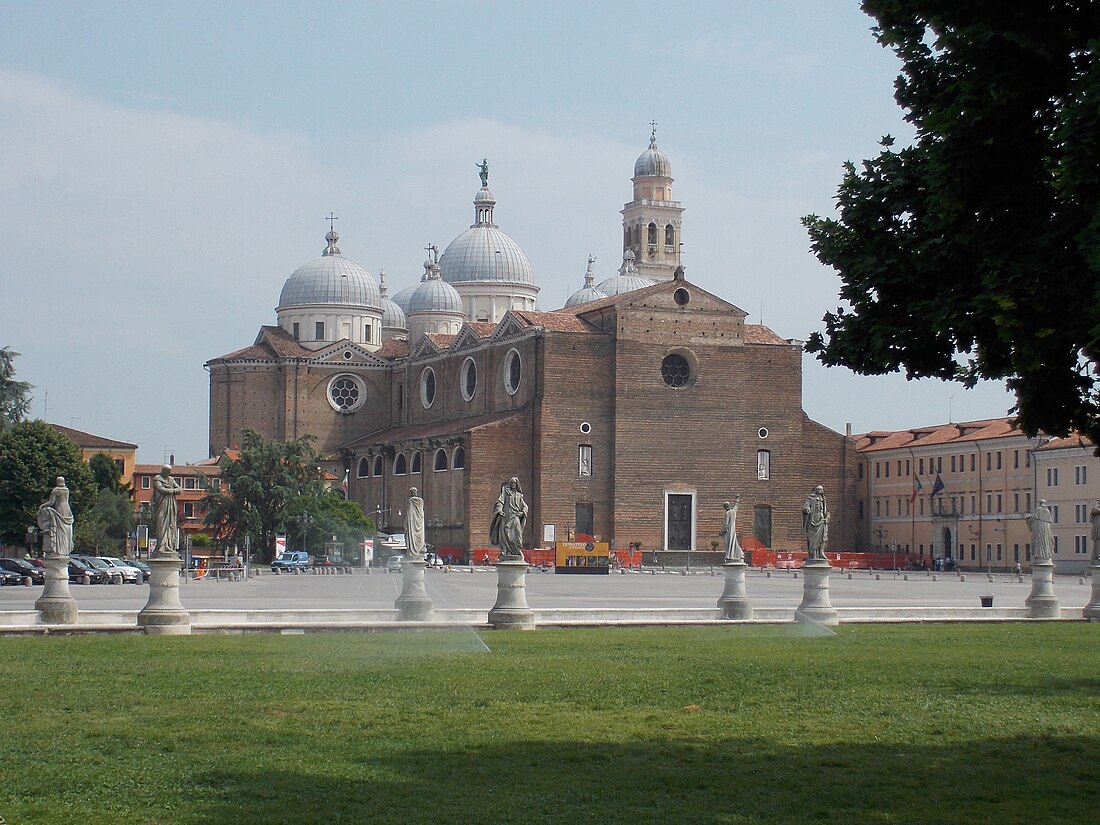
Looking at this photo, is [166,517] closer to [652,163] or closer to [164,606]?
[164,606]

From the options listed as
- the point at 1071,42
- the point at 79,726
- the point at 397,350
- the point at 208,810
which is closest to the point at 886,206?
the point at 1071,42

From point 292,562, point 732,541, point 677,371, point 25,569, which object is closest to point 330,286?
point 677,371

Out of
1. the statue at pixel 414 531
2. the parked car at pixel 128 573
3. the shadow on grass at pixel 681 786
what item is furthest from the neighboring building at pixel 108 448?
the shadow on grass at pixel 681 786

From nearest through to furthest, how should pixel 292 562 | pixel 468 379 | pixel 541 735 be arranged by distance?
pixel 541 735, pixel 292 562, pixel 468 379

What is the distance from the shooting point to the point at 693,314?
80875 millimetres

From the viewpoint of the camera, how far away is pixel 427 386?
9356 centimetres

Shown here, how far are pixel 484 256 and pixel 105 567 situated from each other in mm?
56080

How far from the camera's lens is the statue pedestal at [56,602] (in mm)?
23594

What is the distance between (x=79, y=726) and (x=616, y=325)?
67.3m

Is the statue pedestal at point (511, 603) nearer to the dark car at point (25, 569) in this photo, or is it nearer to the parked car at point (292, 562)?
the dark car at point (25, 569)

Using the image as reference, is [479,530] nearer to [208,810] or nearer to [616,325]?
[616,325]

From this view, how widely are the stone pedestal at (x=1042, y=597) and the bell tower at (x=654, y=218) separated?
83091 mm

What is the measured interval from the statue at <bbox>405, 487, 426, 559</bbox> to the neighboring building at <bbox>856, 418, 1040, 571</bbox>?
52110 millimetres

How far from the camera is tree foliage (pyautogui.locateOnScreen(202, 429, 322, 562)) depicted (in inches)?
2926
